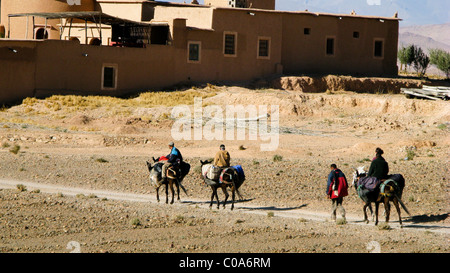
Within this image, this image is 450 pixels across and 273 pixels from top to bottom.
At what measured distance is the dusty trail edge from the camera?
1711 cm

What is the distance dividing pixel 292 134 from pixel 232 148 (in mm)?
4594

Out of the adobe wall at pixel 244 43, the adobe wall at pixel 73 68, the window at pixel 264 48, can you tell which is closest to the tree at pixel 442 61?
the adobe wall at pixel 244 43

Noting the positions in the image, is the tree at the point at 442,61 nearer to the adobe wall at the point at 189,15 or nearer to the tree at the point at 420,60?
the tree at the point at 420,60

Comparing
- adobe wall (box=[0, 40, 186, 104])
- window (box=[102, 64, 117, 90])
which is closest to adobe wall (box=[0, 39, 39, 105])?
adobe wall (box=[0, 40, 186, 104])

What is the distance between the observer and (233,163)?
25.3 m

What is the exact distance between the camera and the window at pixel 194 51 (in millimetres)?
41812

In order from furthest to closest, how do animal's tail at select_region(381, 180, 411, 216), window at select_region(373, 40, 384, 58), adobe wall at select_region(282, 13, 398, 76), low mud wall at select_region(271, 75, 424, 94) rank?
window at select_region(373, 40, 384, 58) < adobe wall at select_region(282, 13, 398, 76) < low mud wall at select_region(271, 75, 424, 94) < animal's tail at select_region(381, 180, 411, 216)

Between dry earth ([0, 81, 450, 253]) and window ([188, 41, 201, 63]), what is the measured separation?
2392 millimetres

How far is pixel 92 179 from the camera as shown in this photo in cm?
2267

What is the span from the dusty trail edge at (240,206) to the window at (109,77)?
1759 cm

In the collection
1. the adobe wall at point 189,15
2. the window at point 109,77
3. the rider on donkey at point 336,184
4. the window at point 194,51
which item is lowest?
the rider on donkey at point 336,184

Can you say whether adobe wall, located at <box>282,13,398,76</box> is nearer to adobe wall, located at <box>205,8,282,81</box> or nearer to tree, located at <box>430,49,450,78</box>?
adobe wall, located at <box>205,8,282,81</box>

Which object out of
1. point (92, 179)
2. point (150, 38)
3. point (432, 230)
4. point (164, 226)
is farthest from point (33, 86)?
point (432, 230)
